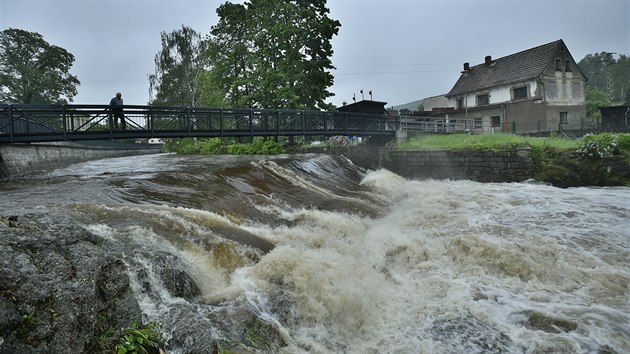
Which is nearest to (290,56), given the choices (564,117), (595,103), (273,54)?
(273,54)

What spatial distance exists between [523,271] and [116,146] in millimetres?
34712

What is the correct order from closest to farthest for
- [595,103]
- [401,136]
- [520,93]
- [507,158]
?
[507,158] < [401,136] < [520,93] < [595,103]

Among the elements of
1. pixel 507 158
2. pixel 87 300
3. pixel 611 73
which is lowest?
pixel 87 300

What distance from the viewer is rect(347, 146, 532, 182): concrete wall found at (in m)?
15.1

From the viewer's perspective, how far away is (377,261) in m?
6.60

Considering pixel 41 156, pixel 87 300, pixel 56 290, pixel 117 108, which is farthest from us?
pixel 41 156

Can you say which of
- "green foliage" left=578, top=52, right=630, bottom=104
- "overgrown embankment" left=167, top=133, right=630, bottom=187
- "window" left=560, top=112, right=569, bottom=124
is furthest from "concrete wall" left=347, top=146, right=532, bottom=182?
"green foliage" left=578, top=52, right=630, bottom=104

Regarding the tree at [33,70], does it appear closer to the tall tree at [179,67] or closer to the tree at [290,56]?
the tall tree at [179,67]

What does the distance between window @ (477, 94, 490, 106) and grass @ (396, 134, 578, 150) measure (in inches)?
690

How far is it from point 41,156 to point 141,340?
16852 millimetres

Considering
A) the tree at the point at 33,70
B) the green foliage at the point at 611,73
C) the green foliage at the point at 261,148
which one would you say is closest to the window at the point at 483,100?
the green foliage at the point at 261,148

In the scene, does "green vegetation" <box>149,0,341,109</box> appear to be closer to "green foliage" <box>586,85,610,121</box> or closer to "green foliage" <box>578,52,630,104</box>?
"green foliage" <box>586,85,610,121</box>

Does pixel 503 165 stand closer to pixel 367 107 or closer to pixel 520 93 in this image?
pixel 367 107

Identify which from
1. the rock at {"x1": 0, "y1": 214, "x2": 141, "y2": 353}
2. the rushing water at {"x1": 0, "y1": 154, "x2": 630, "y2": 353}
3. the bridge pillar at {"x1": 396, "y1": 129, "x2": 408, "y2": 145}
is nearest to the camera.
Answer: the rock at {"x1": 0, "y1": 214, "x2": 141, "y2": 353}
